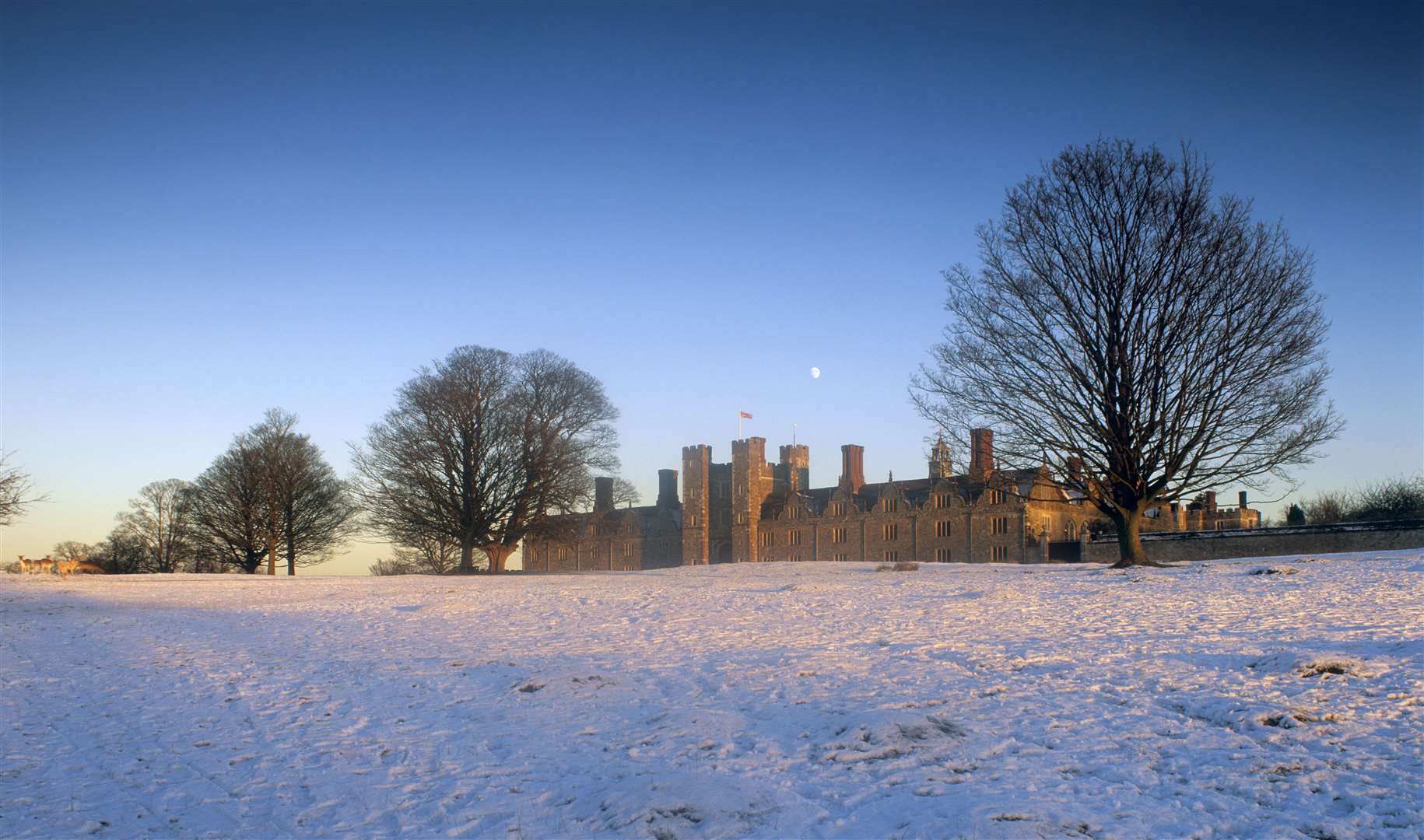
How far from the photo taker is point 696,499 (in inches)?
3519

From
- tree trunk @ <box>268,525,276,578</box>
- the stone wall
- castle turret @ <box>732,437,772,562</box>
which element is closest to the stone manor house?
castle turret @ <box>732,437,772,562</box>

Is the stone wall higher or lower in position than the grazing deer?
higher

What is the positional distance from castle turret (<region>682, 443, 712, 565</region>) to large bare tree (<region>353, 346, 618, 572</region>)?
126 feet

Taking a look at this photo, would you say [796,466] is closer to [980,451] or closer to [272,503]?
[272,503]

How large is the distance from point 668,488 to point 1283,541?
64.3 meters

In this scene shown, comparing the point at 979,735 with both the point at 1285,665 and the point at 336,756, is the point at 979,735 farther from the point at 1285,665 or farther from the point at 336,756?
the point at 336,756

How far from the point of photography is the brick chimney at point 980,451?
1160 inches

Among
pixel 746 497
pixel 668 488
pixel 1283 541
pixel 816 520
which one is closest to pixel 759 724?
pixel 1283 541

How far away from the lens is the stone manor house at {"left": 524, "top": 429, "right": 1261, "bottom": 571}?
70.4 m

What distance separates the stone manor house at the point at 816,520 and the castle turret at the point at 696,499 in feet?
0.32

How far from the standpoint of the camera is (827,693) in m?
11.0

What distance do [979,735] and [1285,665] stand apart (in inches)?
164

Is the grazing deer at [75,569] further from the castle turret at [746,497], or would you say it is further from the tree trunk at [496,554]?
the castle turret at [746,497]

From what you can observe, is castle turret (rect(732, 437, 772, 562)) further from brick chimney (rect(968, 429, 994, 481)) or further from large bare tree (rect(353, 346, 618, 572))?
brick chimney (rect(968, 429, 994, 481))
